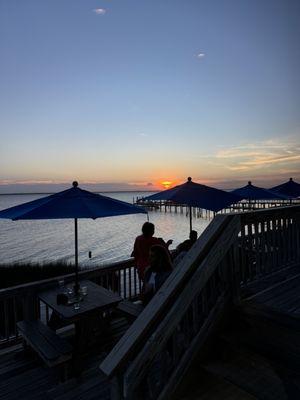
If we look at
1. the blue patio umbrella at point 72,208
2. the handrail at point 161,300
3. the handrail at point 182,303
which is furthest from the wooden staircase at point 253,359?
the blue patio umbrella at point 72,208

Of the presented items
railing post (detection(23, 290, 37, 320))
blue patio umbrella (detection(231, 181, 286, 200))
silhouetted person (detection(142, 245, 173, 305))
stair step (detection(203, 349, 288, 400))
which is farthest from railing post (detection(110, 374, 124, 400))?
blue patio umbrella (detection(231, 181, 286, 200))

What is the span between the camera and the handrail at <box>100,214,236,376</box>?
2.35 meters

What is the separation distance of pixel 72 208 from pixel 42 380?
2.66 m

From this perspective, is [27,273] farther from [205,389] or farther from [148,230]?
[205,389]

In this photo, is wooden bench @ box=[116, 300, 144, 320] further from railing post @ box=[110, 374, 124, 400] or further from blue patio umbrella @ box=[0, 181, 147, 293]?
railing post @ box=[110, 374, 124, 400]

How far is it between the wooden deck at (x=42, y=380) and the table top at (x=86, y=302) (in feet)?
2.96

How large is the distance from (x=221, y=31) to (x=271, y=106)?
691 centimetres

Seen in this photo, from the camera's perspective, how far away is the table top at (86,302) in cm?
445

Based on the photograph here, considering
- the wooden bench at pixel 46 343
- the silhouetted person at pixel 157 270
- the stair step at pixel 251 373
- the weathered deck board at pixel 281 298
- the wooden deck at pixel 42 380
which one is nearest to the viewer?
the stair step at pixel 251 373

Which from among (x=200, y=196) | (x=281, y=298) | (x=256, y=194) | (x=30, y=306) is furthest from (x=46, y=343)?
(x=256, y=194)

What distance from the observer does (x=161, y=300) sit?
271 centimetres

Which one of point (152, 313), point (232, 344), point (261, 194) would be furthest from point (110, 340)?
point (261, 194)

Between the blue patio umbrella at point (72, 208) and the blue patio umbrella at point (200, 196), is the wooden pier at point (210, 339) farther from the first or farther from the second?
the blue patio umbrella at point (200, 196)

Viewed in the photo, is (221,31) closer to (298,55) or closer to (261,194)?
(298,55)
